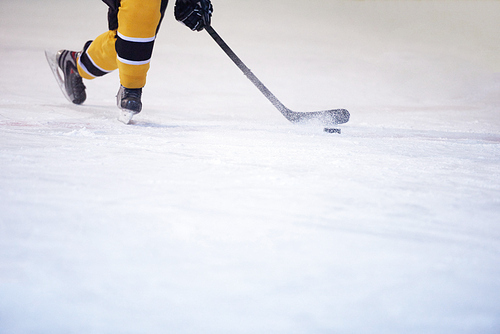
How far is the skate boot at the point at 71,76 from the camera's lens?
155 centimetres

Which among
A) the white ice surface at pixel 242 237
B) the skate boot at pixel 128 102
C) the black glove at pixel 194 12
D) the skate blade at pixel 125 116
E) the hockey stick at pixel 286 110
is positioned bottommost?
the white ice surface at pixel 242 237

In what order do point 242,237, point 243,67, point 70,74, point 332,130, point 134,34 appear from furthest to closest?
1. point 70,74
2. point 243,67
3. point 332,130
4. point 134,34
5. point 242,237

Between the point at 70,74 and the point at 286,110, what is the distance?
0.95m

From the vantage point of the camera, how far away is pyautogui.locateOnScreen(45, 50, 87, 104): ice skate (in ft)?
5.09

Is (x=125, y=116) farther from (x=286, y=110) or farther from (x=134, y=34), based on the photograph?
(x=286, y=110)

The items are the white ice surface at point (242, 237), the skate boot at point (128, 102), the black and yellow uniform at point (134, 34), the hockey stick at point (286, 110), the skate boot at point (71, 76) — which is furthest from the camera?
the skate boot at point (71, 76)

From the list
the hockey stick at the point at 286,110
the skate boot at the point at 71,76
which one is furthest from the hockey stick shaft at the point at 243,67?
A: the skate boot at the point at 71,76

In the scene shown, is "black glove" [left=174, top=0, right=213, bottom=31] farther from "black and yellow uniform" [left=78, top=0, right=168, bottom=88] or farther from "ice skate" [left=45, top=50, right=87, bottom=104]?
"ice skate" [left=45, top=50, right=87, bottom=104]

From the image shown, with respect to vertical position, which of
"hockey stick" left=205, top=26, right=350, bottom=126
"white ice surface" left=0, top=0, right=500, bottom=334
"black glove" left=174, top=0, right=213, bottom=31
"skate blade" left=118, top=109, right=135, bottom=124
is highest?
"black glove" left=174, top=0, right=213, bottom=31

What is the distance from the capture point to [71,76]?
1588 millimetres

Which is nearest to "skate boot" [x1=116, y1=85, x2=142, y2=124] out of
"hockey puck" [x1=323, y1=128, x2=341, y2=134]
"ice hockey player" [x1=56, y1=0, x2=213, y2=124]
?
"ice hockey player" [x1=56, y1=0, x2=213, y2=124]

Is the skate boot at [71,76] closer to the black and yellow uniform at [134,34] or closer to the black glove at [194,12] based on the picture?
the black and yellow uniform at [134,34]

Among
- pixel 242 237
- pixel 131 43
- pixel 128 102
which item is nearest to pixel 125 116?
pixel 128 102

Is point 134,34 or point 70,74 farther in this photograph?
point 70,74
